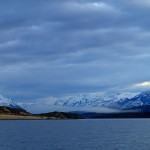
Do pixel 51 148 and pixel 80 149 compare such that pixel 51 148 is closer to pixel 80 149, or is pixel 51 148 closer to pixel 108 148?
pixel 80 149

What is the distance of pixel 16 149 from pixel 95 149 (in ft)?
61.8

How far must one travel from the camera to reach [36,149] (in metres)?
91.3

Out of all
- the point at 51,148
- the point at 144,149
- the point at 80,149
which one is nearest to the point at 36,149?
the point at 51,148

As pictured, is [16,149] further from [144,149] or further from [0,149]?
[144,149]

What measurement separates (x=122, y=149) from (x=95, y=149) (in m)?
6.34

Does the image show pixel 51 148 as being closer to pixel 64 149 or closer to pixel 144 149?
pixel 64 149

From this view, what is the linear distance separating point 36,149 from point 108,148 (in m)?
17.5

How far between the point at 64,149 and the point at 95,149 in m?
7.32

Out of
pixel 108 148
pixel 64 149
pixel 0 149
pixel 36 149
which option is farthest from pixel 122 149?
pixel 0 149

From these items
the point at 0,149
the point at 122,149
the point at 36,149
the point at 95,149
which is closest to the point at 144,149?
the point at 122,149

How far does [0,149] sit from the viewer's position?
9206cm

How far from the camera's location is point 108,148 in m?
94.3

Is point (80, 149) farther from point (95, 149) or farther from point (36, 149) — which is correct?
point (36, 149)

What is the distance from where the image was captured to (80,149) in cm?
9100
